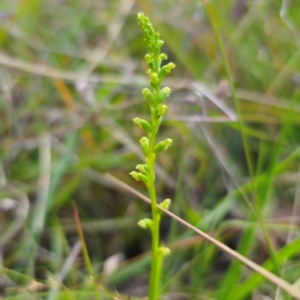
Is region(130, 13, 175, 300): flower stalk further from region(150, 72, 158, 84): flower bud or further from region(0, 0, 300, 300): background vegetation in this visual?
region(0, 0, 300, 300): background vegetation

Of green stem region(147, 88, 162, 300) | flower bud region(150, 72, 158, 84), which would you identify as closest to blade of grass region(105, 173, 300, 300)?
green stem region(147, 88, 162, 300)

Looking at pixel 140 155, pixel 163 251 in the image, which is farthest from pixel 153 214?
pixel 140 155

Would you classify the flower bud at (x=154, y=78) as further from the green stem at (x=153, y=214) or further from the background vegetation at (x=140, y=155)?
the background vegetation at (x=140, y=155)

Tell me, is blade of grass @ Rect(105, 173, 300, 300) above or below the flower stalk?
below

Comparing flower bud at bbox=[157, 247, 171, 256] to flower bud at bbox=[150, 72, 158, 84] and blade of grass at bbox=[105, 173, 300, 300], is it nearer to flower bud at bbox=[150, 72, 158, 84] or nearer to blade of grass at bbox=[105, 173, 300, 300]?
blade of grass at bbox=[105, 173, 300, 300]

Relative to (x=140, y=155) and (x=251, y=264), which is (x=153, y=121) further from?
(x=140, y=155)

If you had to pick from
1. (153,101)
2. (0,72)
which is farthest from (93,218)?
(153,101)

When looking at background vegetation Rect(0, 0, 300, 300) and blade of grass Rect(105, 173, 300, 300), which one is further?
background vegetation Rect(0, 0, 300, 300)

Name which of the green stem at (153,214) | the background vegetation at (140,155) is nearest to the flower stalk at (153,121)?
the green stem at (153,214)
